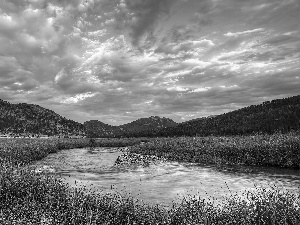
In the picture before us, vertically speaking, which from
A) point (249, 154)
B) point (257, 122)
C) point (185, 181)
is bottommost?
point (185, 181)

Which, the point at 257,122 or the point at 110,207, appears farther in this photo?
the point at 257,122

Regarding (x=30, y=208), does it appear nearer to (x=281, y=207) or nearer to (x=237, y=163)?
(x=281, y=207)

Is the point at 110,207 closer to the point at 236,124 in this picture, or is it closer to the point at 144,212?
the point at 144,212

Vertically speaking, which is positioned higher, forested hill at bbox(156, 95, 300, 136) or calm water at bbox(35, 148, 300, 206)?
forested hill at bbox(156, 95, 300, 136)

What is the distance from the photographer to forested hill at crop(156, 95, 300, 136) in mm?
103875

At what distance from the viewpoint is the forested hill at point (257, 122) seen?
4090 inches

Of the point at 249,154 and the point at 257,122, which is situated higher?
the point at 257,122

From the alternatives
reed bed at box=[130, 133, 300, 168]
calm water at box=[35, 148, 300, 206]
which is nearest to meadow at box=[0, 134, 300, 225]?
calm water at box=[35, 148, 300, 206]

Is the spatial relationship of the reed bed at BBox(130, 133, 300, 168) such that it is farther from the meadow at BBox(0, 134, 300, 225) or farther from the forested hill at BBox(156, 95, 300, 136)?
the forested hill at BBox(156, 95, 300, 136)

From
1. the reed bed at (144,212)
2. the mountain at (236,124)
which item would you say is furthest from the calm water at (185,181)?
the mountain at (236,124)

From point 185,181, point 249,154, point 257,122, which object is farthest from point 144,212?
point 257,122

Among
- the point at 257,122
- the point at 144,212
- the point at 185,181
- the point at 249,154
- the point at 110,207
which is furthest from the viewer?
the point at 257,122

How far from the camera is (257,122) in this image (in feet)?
402

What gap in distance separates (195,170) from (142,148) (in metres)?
21.9
